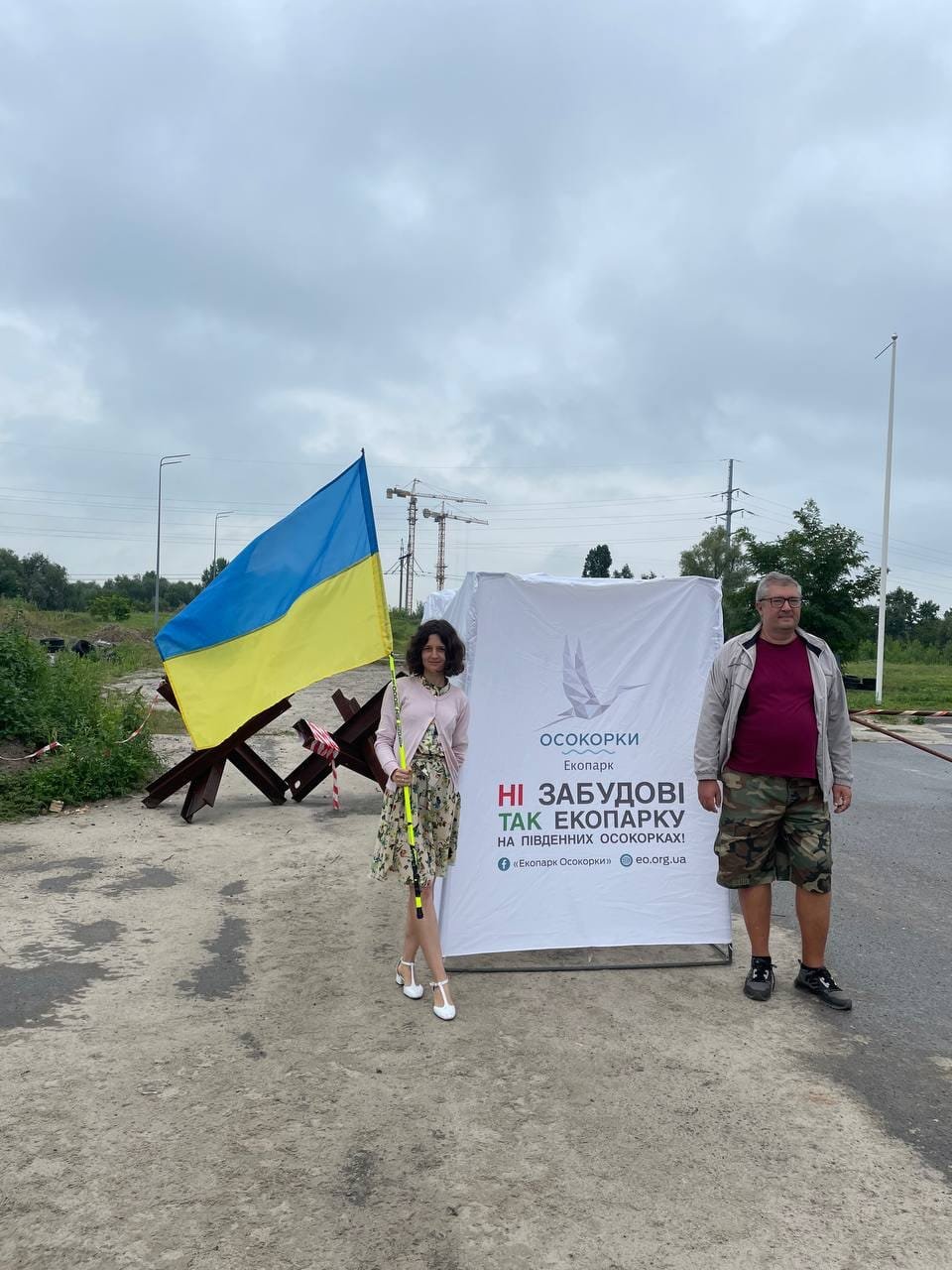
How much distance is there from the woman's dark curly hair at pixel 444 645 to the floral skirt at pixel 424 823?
0.43 m

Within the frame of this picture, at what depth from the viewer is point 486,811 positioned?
4.64 m

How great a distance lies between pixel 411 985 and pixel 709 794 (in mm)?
1654

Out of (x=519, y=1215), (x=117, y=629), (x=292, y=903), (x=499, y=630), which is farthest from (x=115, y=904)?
(x=117, y=629)

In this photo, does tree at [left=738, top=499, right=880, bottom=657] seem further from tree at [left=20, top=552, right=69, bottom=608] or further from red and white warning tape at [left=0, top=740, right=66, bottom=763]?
tree at [left=20, top=552, right=69, bottom=608]

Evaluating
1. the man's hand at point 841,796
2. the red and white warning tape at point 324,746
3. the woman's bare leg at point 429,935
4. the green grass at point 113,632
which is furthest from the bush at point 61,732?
the green grass at point 113,632

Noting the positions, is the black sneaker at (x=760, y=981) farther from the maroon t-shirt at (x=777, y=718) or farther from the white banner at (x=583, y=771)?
the maroon t-shirt at (x=777, y=718)

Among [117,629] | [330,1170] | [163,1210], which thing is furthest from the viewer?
[117,629]

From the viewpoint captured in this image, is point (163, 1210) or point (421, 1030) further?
point (421, 1030)

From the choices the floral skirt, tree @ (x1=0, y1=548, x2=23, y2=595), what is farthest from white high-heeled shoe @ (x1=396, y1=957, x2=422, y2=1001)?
tree @ (x1=0, y1=548, x2=23, y2=595)

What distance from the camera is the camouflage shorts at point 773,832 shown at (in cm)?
433

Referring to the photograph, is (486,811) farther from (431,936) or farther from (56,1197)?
(56,1197)

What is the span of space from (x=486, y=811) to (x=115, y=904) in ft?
8.60

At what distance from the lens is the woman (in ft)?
14.0

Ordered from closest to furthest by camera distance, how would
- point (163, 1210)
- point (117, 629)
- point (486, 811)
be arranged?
point (163, 1210), point (486, 811), point (117, 629)
